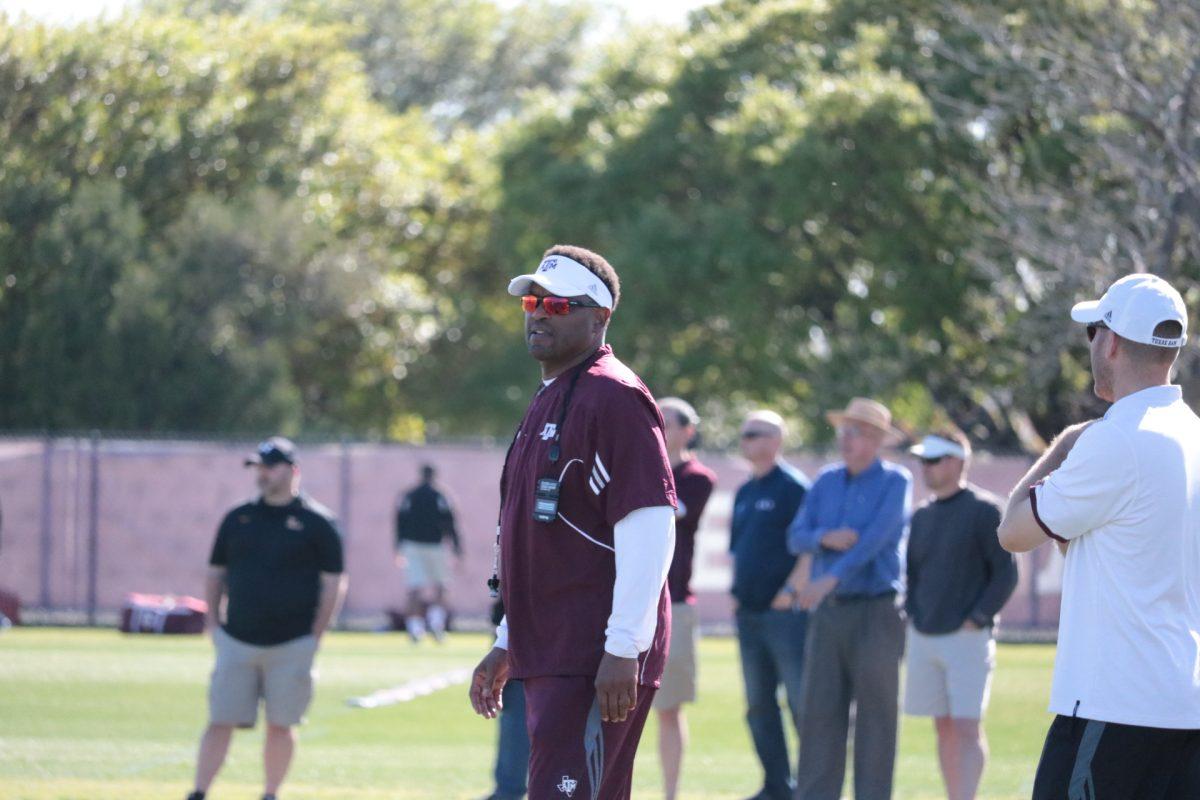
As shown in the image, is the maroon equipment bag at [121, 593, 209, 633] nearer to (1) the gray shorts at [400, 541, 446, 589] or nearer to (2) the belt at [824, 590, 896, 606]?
(1) the gray shorts at [400, 541, 446, 589]

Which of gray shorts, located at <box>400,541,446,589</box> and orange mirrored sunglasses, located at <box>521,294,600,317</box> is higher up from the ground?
orange mirrored sunglasses, located at <box>521,294,600,317</box>

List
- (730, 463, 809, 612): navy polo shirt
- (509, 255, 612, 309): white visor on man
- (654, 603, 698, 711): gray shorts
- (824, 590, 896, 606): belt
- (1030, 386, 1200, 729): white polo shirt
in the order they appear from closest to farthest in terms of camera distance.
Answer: (1030, 386, 1200, 729): white polo shirt → (509, 255, 612, 309): white visor on man → (824, 590, 896, 606): belt → (654, 603, 698, 711): gray shorts → (730, 463, 809, 612): navy polo shirt

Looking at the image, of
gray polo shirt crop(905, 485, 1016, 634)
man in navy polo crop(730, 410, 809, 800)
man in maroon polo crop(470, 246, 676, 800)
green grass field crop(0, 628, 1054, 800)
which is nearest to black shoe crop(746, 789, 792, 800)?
man in navy polo crop(730, 410, 809, 800)

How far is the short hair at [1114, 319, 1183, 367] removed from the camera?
5.20 metres

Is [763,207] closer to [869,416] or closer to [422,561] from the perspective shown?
[422,561]

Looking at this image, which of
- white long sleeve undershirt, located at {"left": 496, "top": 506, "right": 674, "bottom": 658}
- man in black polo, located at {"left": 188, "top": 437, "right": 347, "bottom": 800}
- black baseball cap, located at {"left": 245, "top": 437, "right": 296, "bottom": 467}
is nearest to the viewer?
white long sleeve undershirt, located at {"left": 496, "top": 506, "right": 674, "bottom": 658}

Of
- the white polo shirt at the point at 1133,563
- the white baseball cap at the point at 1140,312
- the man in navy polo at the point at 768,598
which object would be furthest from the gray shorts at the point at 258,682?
the white baseball cap at the point at 1140,312

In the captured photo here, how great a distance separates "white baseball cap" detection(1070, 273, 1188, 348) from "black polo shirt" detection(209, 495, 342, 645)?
5.75 meters

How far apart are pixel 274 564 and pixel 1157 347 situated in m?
5.90

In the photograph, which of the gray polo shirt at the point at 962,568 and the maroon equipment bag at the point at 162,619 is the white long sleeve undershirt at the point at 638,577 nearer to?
the gray polo shirt at the point at 962,568

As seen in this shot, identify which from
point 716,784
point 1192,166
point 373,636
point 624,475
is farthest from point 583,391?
point 373,636

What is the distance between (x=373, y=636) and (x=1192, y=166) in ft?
39.4

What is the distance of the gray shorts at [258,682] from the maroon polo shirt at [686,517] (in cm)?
208

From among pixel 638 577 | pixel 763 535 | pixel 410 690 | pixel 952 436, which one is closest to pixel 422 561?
pixel 410 690
